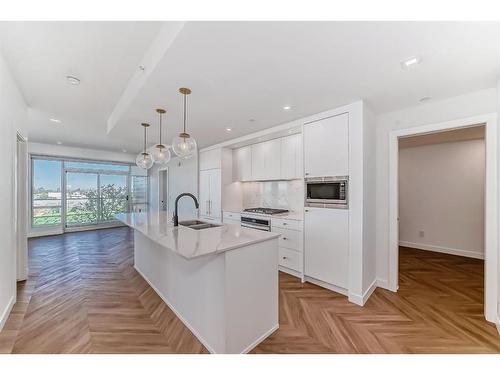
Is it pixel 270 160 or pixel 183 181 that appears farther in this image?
pixel 183 181

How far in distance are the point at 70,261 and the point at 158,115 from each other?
3277 mm

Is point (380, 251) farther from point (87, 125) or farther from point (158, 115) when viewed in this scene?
point (87, 125)

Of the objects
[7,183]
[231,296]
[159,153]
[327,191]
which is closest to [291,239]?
[327,191]

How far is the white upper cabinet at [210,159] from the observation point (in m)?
4.83

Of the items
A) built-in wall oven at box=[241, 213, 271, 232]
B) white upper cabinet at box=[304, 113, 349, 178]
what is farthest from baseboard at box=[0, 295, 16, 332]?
white upper cabinet at box=[304, 113, 349, 178]

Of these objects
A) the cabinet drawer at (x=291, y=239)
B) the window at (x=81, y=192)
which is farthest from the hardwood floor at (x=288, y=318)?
the window at (x=81, y=192)

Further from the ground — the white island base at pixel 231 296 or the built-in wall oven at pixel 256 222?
the built-in wall oven at pixel 256 222

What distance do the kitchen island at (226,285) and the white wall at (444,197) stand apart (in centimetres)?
441

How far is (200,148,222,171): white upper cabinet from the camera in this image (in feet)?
15.8

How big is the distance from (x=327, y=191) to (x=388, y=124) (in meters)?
1.25

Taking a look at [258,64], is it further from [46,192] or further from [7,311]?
[46,192]

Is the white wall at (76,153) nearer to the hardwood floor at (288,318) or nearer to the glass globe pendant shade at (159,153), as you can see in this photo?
the hardwood floor at (288,318)

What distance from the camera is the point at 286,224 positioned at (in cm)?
337

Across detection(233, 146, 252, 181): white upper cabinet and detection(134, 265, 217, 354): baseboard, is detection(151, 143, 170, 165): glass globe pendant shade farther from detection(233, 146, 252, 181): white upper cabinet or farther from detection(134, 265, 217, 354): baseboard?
detection(233, 146, 252, 181): white upper cabinet
